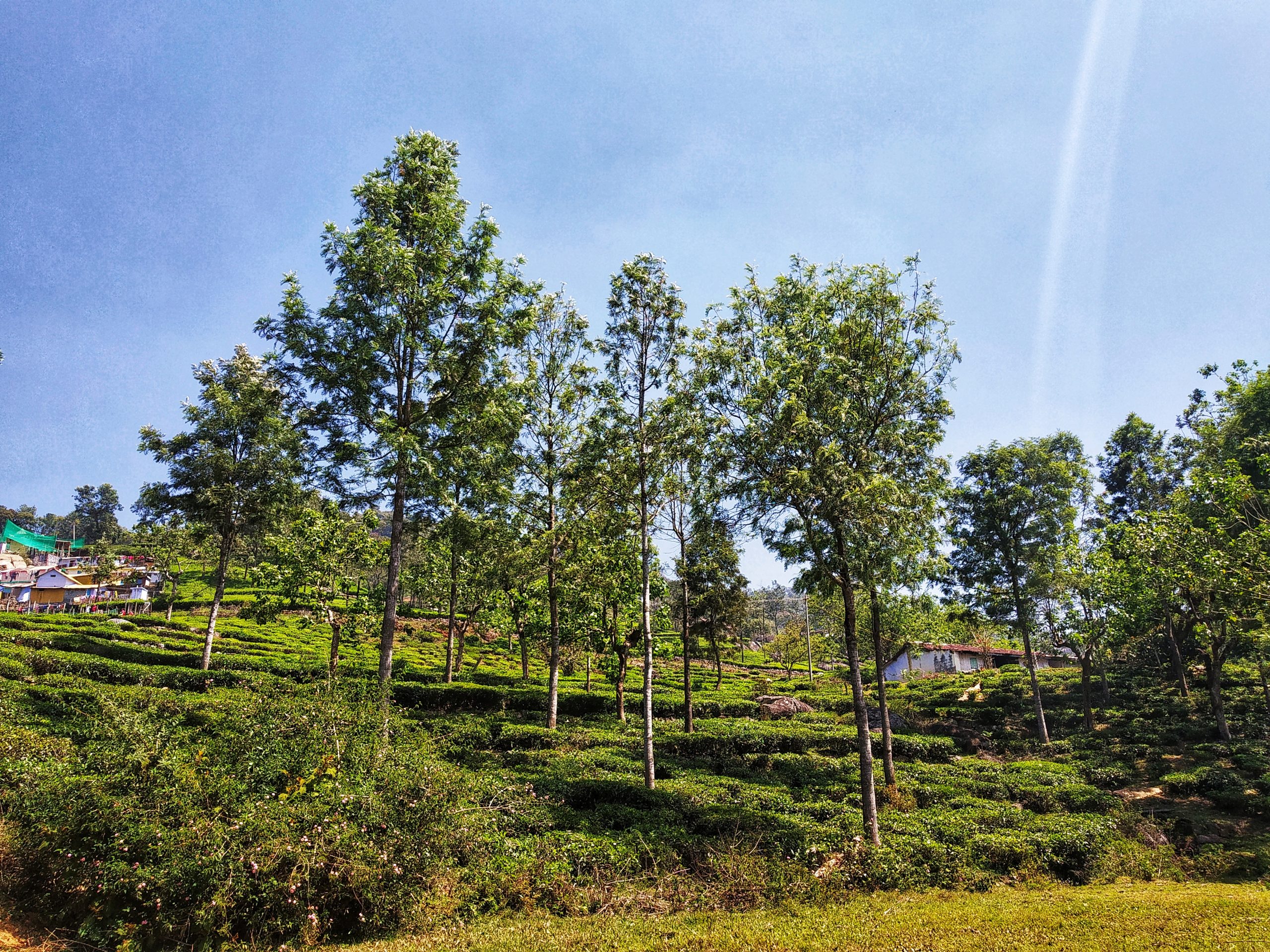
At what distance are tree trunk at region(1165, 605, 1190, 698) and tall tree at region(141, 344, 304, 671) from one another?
41.1m

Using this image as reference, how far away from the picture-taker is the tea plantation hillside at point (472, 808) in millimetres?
7473

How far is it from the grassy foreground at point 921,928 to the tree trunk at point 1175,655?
2565 cm

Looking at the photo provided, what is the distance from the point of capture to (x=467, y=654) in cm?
4400

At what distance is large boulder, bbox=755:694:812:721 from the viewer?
29.3 meters

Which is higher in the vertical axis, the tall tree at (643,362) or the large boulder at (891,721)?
the tall tree at (643,362)

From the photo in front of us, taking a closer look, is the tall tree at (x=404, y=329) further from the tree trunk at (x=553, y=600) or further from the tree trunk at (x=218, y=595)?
the tree trunk at (x=218, y=595)

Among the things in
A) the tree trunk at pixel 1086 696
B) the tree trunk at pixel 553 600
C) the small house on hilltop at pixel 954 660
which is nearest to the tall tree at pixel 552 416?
the tree trunk at pixel 553 600

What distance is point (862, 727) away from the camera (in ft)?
43.7

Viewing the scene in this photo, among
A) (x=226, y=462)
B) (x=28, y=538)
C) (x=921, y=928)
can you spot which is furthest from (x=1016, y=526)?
(x=28, y=538)

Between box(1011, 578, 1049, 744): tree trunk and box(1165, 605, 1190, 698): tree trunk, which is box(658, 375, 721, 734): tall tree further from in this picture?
box(1165, 605, 1190, 698): tree trunk

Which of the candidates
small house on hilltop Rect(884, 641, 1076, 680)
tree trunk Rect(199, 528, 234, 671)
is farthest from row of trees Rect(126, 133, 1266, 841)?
small house on hilltop Rect(884, 641, 1076, 680)

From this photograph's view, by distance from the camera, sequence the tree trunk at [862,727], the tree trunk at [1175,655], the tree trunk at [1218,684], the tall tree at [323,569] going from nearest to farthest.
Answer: the tree trunk at [862,727]
the tall tree at [323,569]
the tree trunk at [1218,684]
the tree trunk at [1175,655]

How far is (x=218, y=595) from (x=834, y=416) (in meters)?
26.1

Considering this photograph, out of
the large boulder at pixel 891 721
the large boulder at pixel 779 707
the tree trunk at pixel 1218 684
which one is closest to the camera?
the tree trunk at pixel 1218 684
